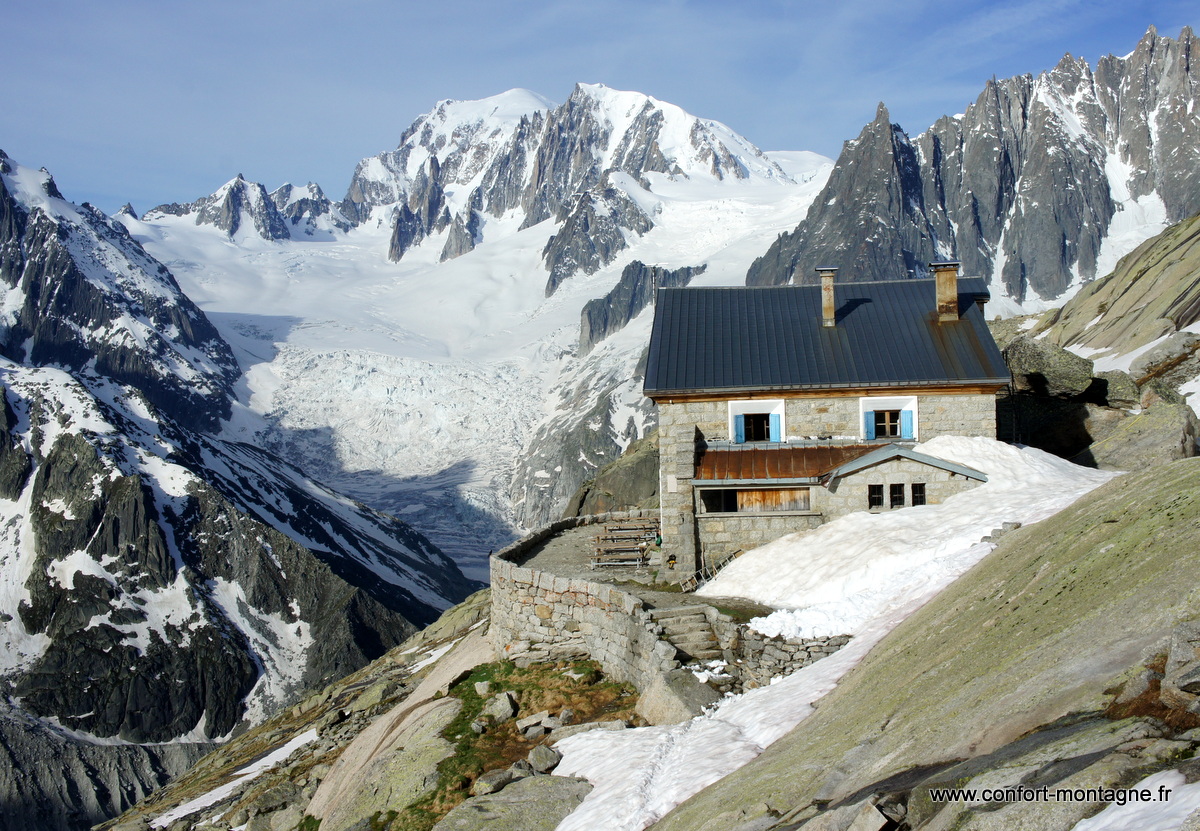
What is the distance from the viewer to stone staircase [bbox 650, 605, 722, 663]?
23.1m

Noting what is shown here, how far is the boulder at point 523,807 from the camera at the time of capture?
17.1 m

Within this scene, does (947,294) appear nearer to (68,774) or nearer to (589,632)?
(589,632)

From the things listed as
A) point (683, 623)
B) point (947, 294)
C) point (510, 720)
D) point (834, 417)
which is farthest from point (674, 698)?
point (947, 294)

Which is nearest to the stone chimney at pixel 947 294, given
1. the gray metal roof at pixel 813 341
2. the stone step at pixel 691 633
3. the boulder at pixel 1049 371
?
the gray metal roof at pixel 813 341

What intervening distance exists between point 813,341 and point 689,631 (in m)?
13.8

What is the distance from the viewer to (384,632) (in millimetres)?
137375

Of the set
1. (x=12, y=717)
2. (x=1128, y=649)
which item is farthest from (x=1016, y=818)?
(x=12, y=717)

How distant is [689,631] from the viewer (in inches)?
937

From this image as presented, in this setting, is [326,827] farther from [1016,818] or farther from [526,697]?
[1016,818]

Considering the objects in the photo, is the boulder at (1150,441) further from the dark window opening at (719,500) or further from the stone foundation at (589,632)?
the stone foundation at (589,632)

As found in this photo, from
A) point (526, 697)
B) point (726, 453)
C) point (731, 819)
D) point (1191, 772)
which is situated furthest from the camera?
point (726, 453)

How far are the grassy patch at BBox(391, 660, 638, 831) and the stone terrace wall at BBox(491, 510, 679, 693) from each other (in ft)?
1.96

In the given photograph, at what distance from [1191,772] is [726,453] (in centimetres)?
2316

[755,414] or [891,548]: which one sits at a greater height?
[755,414]
